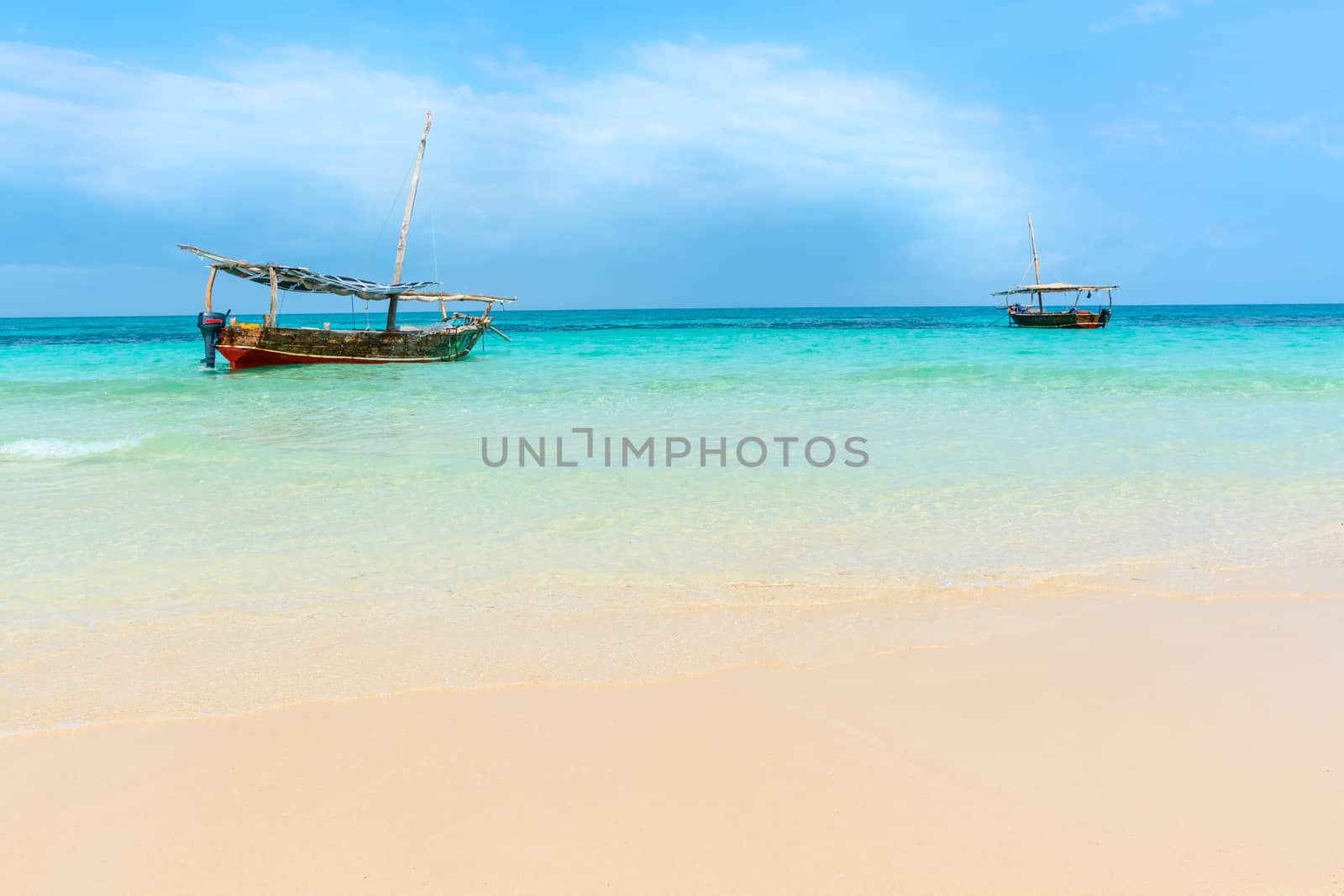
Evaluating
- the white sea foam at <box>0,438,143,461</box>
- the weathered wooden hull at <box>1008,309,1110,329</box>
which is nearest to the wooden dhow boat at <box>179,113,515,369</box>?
the white sea foam at <box>0,438,143,461</box>

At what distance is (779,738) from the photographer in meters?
2.89

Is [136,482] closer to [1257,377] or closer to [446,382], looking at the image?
[446,382]

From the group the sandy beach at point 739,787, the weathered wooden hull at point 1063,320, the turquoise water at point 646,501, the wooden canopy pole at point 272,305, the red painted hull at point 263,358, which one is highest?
the weathered wooden hull at point 1063,320

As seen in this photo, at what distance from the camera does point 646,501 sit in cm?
661

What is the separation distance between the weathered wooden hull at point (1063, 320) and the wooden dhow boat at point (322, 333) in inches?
1415

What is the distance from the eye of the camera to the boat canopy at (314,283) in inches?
867

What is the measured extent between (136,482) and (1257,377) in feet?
67.4

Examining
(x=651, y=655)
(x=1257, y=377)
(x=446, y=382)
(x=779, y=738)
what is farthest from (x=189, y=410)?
(x=1257, y=377)

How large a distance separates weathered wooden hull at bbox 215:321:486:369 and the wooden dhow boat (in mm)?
23

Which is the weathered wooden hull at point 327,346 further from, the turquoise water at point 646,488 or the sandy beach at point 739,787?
the sandy beach at point 739,787

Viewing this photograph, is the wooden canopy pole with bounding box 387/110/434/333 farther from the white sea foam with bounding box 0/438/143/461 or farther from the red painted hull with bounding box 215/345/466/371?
the white sea foam with bounding box 0/438/143/461

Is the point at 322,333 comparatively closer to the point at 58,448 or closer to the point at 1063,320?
the point at 58,448

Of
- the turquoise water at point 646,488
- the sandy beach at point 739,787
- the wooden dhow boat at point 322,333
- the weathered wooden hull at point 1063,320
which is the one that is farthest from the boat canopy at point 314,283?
the weathered wooden hull at point 1063,320

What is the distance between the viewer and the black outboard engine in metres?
23.5
